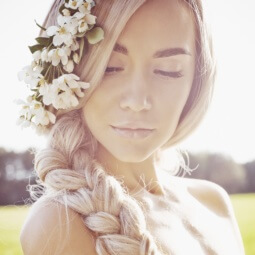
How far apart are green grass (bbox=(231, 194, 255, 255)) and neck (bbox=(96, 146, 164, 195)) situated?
4.74m

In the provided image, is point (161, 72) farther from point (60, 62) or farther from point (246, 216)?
point (246, 216)

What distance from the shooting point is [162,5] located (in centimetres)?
171

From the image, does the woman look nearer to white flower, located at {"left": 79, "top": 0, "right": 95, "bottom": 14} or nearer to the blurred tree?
white flower, located at {"left": 79, "top": 0, "right": 95, "bottom": 14}

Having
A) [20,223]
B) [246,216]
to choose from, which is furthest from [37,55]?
[246,216]

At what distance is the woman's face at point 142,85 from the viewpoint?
163 cm

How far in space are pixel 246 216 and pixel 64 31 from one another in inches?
348

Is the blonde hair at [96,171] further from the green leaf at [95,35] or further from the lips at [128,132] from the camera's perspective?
the lips at [128,132]

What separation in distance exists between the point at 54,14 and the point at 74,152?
1.50 feet

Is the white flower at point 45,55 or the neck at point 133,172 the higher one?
the white flower at point 45,55

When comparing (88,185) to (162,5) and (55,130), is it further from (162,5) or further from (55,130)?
(162,5)

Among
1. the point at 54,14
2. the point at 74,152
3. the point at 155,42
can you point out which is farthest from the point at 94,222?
the point at 54,14

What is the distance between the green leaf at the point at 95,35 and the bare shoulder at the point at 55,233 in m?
0.49

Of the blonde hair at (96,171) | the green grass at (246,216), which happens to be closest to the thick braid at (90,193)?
the blonde hair at (96,171)

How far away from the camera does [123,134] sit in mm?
1663
